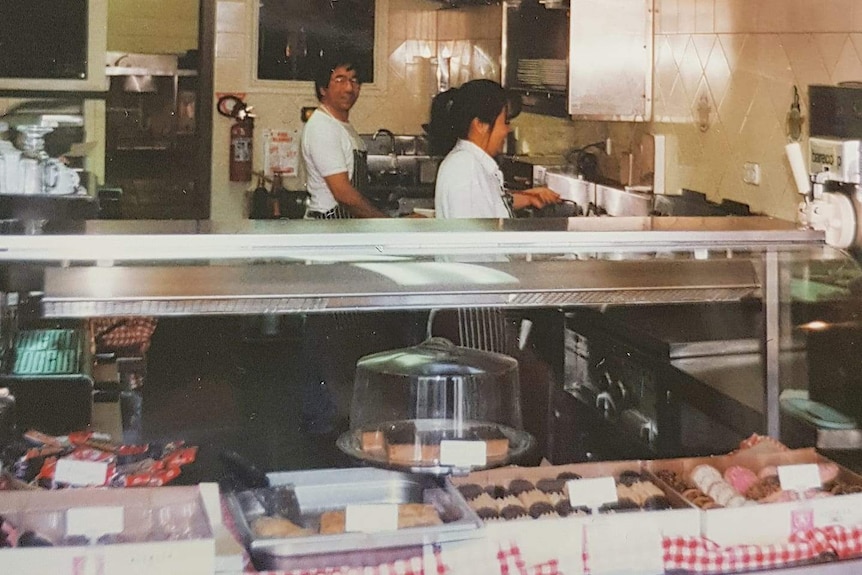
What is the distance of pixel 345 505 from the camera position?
2.27 metres

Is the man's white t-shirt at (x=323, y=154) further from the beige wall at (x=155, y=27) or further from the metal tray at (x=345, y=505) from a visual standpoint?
the metal tray at (x=345, y=505)

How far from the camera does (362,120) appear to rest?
7816 millimetres

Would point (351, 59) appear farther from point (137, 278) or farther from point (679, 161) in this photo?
point (137, 278)

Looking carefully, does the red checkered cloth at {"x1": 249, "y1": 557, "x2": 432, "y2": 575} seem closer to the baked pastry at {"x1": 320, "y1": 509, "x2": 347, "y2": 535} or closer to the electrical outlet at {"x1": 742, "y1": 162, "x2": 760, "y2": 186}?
the baked pastry at {"x1": 320, "y1": 509, "x2": 347, "y2": 535}

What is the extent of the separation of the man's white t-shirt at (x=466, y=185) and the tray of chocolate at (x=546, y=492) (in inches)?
75.8

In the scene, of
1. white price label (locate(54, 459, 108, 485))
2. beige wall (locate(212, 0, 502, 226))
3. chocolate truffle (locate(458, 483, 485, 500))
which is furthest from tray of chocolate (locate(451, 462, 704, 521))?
beige wall (locate(212, 0, 502, 226))

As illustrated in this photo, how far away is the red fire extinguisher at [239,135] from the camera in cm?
732

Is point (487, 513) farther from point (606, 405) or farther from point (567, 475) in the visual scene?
point (606, 405)

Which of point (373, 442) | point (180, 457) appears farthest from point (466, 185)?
point (180, 457)

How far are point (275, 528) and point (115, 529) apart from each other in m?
0.29

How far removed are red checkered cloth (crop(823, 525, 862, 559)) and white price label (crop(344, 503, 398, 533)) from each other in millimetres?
813

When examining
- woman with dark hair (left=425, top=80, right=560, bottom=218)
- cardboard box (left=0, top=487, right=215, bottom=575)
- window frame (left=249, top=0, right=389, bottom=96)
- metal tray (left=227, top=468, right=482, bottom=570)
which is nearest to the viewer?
cardboard box (left=0, top=487, right=215, bottom=575)

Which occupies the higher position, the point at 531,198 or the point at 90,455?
the point at 531,198

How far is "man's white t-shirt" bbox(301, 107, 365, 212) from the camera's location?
5.40 meters
